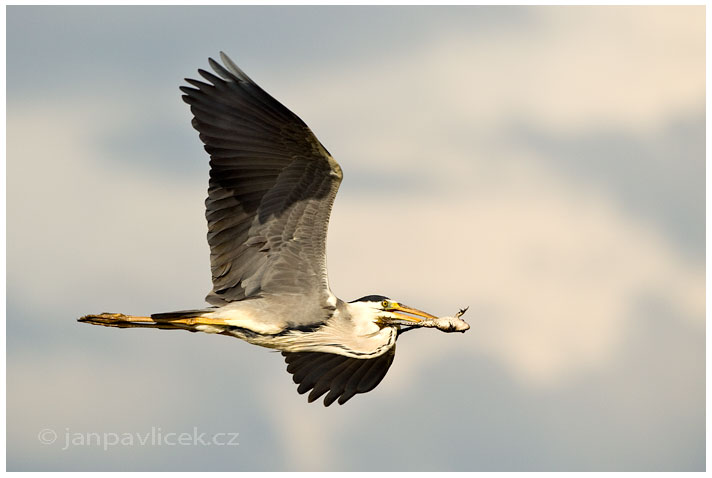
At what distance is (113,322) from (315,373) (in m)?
2.94

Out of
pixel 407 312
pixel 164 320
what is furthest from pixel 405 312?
pixel 164 320

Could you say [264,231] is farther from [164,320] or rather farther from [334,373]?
[334,373]

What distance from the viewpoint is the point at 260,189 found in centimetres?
1628

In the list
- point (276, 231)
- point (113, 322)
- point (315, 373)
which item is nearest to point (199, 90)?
point (276, 231)

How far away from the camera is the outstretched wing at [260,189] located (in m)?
16.1

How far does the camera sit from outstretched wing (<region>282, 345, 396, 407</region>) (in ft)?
58.1

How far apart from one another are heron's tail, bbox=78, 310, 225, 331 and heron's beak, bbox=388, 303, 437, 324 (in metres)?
2.18

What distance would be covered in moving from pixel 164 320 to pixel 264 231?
159 cm

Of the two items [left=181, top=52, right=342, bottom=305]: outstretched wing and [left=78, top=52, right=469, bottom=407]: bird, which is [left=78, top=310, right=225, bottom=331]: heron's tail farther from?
[left=181, top=52, right=342, bottom=305]: outstretched wing

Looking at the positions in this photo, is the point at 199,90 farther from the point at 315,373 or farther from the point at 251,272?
the point at 315,373

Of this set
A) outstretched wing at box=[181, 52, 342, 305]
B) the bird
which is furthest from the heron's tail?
outstretched wing at box=[181, 52, 342, 305]

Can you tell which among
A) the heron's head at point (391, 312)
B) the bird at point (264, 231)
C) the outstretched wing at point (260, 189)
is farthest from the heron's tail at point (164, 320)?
the heron's head at point (391, 312)

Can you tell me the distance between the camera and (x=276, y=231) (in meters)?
16.3

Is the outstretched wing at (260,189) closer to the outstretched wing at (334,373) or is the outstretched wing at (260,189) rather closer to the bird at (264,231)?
the bird at (264,231)
